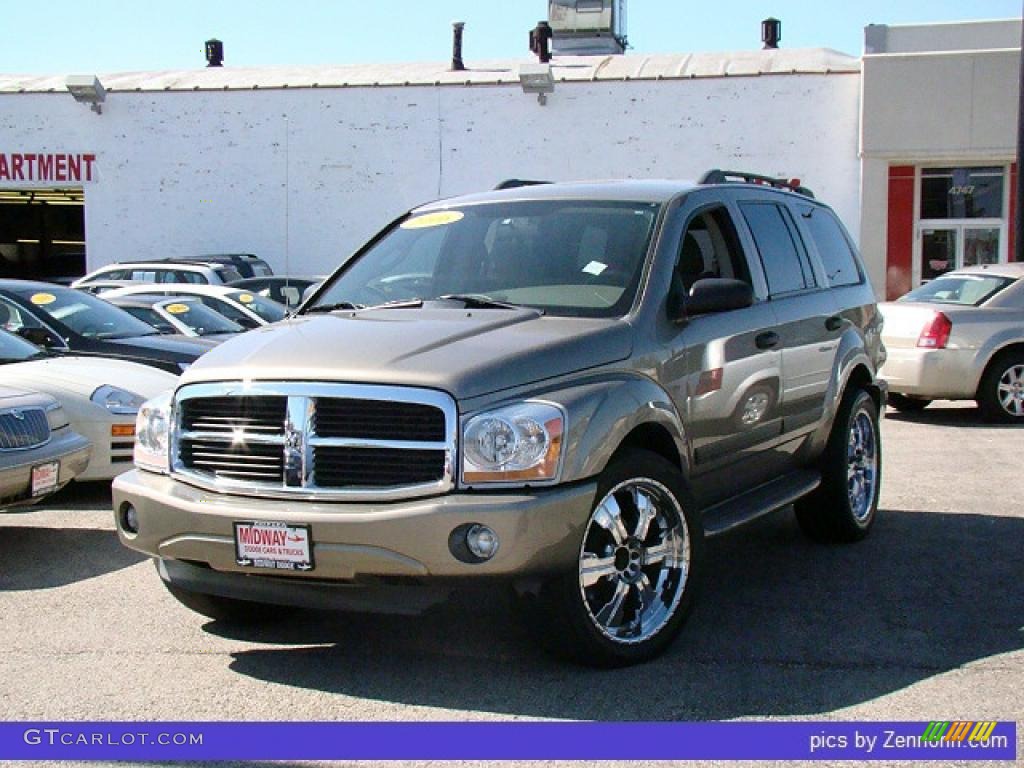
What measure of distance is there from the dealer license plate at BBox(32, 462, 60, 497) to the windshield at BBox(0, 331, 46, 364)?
2186 mm

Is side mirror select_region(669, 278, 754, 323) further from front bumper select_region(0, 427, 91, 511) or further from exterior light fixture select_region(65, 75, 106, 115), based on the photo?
exterior light fixture select_region(65, 75, 106, 115)

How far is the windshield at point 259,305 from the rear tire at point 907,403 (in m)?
7.57

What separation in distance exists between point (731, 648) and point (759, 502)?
3.54 ft

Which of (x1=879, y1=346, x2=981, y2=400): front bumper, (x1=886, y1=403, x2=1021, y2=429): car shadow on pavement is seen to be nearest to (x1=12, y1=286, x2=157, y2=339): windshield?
(x1=879, y1=346, x2=981, y2=400): front bumper

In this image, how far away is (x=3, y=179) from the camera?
31.3 metres

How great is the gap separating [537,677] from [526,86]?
24969mm

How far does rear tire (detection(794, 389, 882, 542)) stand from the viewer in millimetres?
7055

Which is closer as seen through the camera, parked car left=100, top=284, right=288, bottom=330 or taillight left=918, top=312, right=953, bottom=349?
taillight left=918, top=312, right=953, bottom=349

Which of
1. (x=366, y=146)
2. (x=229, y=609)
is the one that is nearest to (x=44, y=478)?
(x=229, y=609)

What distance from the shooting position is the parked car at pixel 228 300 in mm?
15695

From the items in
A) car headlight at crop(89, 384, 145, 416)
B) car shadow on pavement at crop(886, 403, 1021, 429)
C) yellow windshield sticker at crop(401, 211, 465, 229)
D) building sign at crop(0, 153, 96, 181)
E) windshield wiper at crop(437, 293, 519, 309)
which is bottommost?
car shadow on pavement at crop(886, 403, 1021, 429)

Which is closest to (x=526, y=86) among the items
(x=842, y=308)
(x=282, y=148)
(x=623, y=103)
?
(x=623, y=103)

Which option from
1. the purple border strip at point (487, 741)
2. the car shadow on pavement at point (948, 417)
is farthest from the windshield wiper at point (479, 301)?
the car shadow on pavement at point (948, 417)

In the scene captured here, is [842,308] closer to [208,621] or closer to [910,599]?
[910,599]
